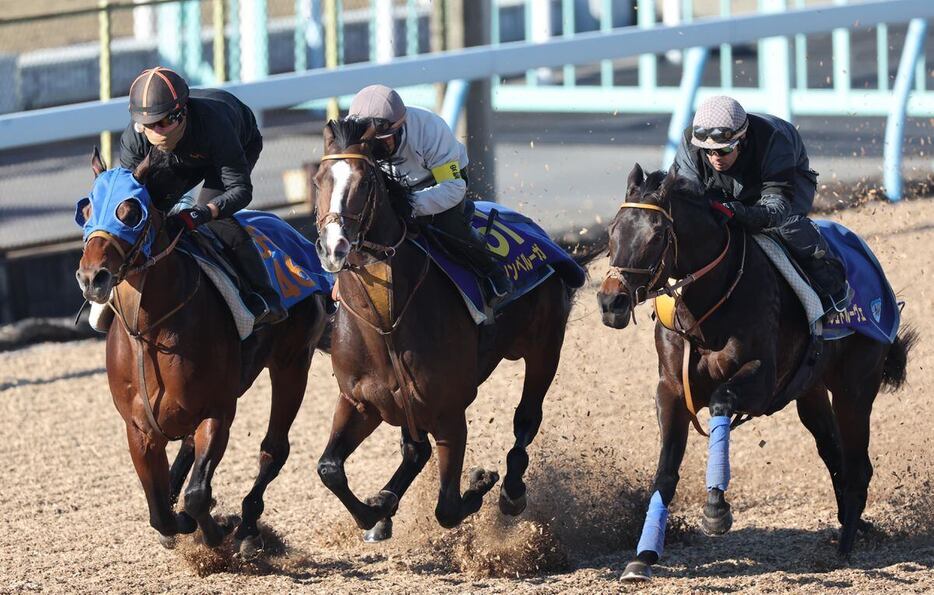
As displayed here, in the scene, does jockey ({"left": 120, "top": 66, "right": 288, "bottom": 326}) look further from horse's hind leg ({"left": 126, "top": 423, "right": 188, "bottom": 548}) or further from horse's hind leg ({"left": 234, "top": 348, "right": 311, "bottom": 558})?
horse's hind leg ({"left": 126, "top": 423, "right": 188, "bottom": 548})

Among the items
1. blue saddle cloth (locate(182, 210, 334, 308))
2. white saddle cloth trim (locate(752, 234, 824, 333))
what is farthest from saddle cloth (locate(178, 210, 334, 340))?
white saddle cloth trim (locate(752, 234, 824, 333))

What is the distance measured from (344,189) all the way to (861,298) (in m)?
2.38

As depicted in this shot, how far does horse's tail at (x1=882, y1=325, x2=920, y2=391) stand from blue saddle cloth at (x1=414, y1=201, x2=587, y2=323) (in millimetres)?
1430

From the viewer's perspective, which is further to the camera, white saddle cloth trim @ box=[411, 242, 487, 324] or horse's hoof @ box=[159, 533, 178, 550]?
horse's hoof @ box=[159, 533, 178, 550]

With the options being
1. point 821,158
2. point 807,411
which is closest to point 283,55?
point 821,158

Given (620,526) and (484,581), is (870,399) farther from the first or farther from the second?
(484,581)

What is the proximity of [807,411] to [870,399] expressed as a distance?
11.7 inches

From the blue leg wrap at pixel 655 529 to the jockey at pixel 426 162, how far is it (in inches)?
43.0

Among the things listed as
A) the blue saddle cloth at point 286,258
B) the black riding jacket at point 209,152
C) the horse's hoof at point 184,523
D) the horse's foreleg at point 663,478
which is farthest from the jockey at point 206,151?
the horse's foreleg at point 663,478

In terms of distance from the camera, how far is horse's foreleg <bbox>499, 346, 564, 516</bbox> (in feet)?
20.8

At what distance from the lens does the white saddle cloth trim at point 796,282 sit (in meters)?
5.88

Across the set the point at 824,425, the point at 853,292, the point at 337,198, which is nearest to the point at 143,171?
the point at 337,198

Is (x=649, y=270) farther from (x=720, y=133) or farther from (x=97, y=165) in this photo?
(x=97, y=165)

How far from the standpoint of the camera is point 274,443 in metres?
6.60
